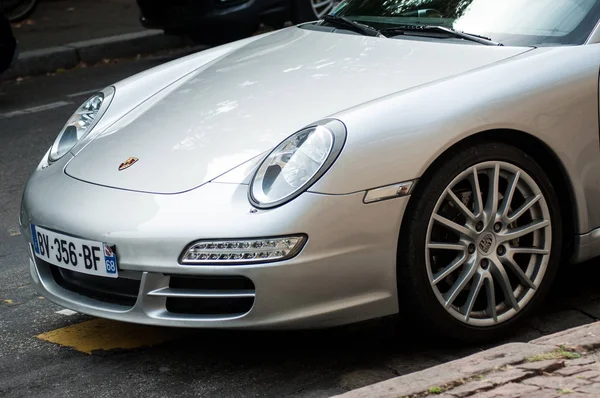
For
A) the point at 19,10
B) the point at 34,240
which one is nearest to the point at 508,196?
the point at 34,240

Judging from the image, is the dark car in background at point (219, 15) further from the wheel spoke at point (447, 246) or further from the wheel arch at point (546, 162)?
the wheel spoke at point (447, 246)

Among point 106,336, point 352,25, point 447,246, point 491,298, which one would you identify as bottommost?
point 106,336

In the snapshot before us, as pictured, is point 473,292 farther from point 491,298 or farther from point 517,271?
point 517,271

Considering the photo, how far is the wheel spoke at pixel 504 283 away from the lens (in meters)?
3.71

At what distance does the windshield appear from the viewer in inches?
160

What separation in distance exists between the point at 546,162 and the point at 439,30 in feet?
2.51

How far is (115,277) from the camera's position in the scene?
3.57 m

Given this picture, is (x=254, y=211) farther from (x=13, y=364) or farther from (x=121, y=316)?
(x=13, y=364)

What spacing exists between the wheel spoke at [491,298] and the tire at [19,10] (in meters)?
10.3

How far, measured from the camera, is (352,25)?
4.66 meters

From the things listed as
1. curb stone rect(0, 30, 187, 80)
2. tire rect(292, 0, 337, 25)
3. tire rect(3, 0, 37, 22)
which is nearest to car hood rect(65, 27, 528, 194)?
tire rect(292, 0, 337, 25)

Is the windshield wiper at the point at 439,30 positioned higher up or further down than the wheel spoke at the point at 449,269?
higher up

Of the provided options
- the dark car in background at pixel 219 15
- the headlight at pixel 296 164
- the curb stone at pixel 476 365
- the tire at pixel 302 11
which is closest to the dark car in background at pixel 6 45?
the dark car in background at pixel 219 15

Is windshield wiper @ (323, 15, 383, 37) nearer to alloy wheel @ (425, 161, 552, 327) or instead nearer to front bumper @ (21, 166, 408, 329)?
alloy wheel @ (425, 161, 552, 327)
